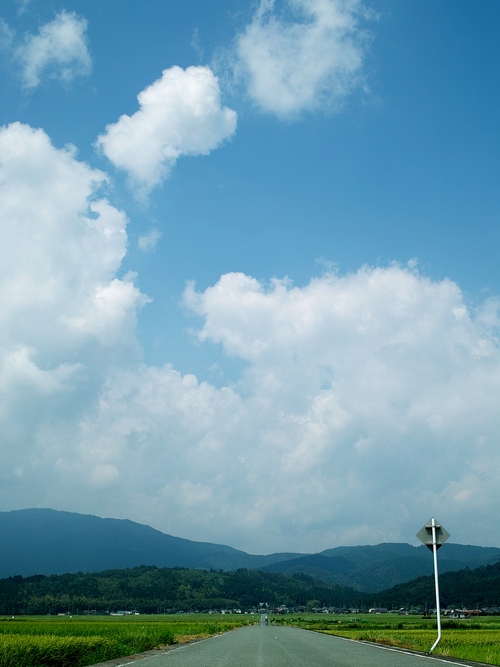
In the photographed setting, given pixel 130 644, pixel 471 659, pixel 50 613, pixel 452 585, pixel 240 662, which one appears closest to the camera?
pixel 240 662

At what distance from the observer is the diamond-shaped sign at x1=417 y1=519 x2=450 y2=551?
67.9 ft

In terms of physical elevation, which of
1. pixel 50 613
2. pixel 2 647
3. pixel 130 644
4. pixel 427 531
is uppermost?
pixel 427 531

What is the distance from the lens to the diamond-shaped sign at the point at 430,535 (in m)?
20.7

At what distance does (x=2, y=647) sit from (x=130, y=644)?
1031 cm

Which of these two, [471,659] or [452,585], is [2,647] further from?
[452,585]

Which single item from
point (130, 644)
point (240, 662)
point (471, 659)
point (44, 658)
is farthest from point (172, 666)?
point (130, 644)

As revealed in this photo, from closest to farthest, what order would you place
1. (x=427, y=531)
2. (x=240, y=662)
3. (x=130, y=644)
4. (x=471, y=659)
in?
(x=240, y=662) → (x=471, y=659) → (x=427, y=531) → (x=130, y=644)

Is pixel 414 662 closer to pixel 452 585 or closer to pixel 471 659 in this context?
pixel 471 659

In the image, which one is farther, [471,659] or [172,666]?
[471,659]

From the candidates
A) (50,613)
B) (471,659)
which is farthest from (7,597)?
(471,659)

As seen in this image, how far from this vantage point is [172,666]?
1556 cm

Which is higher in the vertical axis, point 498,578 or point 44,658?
point 44,658

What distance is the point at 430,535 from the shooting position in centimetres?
2089

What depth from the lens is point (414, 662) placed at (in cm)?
1628
